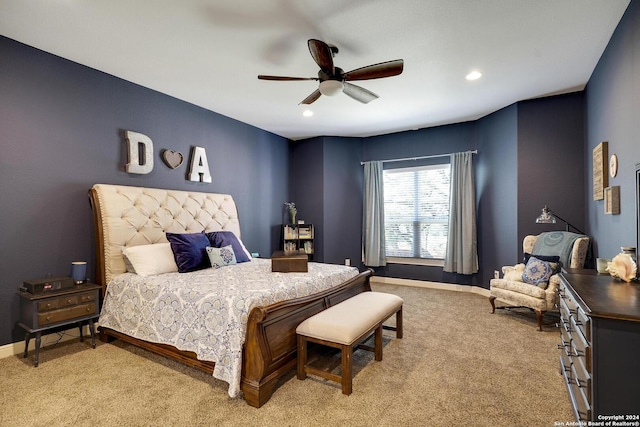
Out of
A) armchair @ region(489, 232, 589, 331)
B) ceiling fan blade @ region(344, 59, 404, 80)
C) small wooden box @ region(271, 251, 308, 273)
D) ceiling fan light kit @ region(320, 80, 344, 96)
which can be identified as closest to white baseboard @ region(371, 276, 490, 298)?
armchair @ region(489, 232, 589, 331)

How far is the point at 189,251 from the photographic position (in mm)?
3396

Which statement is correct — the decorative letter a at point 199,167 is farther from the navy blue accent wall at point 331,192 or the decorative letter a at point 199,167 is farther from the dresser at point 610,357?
the dresser at point 610,357

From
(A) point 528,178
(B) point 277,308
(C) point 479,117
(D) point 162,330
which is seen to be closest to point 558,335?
(A) point 528,178

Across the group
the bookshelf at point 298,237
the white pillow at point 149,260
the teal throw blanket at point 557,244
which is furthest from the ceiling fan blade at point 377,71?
the bookshelf at point 298,237

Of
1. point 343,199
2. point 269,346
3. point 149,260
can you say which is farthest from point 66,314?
point 343,199

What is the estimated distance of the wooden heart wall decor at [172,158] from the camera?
4016mm

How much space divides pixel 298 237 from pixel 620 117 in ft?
15.0

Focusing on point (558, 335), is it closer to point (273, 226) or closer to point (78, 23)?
point (273, 226)

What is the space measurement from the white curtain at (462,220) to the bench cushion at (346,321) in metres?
3.02

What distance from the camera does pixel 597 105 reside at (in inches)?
134

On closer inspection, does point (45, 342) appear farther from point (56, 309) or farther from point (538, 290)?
point (538, 290)

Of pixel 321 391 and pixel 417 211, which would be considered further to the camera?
pixel 417 211

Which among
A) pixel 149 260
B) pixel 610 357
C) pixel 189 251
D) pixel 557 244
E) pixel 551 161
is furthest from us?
pixel 551 161

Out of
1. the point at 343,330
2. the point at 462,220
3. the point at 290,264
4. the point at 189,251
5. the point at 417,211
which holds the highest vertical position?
the point at 417,211
